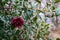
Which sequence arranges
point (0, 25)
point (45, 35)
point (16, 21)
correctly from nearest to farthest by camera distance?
point (16, 21)
point (0, 25)
point (45, 35)

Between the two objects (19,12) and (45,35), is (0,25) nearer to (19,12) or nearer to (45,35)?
(19,12)

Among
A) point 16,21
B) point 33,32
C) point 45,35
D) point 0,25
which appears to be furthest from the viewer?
point 45,35

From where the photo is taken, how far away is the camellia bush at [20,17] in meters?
1.61

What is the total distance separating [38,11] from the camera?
5.65 ft

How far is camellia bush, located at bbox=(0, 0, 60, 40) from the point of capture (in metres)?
1.61

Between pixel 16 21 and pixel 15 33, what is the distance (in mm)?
134

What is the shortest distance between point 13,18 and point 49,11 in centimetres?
33

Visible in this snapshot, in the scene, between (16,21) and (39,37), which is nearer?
(16,21)

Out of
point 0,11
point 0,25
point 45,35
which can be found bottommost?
point 45,35

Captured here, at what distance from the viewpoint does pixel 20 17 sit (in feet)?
5.13

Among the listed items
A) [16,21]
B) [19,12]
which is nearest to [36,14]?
[19,12]

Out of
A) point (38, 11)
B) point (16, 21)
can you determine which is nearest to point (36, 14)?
point (38, 11)

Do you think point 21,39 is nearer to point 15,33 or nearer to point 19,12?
point 15,33

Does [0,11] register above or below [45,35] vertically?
above
